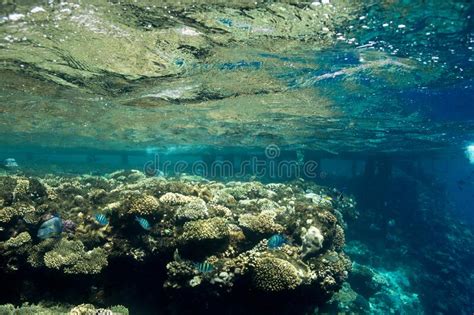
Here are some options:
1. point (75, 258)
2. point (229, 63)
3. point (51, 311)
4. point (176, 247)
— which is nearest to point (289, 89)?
point (229, 63)

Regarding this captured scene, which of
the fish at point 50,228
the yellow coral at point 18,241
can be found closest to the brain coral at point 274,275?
the fish at point 50,228

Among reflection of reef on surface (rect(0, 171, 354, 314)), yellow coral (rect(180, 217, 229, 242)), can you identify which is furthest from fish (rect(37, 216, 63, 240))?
yellow coral (rect(180, 217, 229, 242))

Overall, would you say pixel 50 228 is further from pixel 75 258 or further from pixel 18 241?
pixel 18 241

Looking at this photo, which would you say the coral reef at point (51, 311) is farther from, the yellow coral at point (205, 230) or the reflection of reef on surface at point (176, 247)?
the yellow coral at point (205, 230)

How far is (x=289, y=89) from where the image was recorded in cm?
1714

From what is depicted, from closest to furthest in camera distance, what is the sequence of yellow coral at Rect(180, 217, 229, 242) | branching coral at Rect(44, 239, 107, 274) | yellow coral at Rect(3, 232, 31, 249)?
yellow coral at Rect(180, 217, 229, 242) → branching coral at Rect(44, 239, 107, 274) → yellow coral at Rect(3, 232, 31, 249)

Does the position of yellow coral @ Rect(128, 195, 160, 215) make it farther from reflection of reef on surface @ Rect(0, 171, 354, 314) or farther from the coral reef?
the coral reef

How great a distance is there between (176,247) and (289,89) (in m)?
11.2

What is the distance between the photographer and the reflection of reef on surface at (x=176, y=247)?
8516 mm

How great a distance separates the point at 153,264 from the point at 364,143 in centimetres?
2950

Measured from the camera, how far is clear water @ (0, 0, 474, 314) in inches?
373

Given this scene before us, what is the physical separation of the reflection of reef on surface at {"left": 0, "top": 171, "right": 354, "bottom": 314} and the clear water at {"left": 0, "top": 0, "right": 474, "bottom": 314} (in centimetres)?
49

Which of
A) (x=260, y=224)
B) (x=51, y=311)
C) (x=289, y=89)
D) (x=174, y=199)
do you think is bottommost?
(x=51, y=311)

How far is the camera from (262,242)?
380 inches
